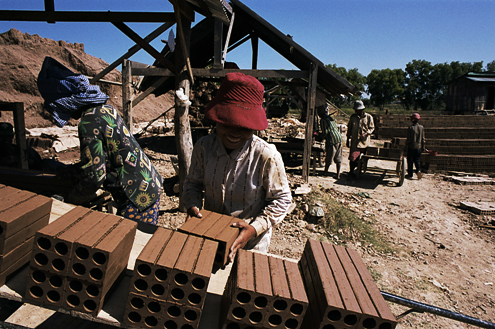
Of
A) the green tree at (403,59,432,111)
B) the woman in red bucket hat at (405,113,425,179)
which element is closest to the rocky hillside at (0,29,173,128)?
the woman in red bucket hat at (405,113,425,179)

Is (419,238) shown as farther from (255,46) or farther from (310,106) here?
(255,46)

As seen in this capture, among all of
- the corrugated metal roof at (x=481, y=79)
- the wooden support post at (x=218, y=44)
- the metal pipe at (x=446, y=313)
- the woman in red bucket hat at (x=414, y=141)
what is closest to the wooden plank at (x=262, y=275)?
the metal pipe at (x=446, y=313)

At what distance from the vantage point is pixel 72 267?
1.42 metres

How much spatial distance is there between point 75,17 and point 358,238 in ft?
18.8

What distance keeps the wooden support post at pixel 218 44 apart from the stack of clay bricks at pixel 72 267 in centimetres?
546

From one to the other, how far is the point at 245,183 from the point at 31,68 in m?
20.2

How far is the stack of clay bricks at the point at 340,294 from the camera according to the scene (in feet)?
4.33

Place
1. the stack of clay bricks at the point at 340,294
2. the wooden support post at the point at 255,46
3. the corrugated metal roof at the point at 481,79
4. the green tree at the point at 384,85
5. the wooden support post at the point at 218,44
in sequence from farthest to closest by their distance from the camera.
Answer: the green tree at the point at 384,85, the corrugated metal roof at the point at 481,79, the wooden support post at the point at 255,46, the wooden support post at the point at 218,44, the stack of clay bricks at the point at 340,294

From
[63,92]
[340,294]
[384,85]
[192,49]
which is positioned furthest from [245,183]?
[384,85]

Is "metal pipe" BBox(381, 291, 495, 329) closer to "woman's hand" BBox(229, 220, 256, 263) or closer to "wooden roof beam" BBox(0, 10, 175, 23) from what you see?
"woman's hand" BBox(229, 220, 256, 263)

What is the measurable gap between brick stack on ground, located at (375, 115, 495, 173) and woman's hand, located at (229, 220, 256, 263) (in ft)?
34.6

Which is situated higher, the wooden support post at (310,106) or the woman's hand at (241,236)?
the wooden support post at (310,106)

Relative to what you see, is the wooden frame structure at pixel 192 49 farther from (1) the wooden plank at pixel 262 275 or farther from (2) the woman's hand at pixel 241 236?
(1) the wooden plank at pixel 262 275

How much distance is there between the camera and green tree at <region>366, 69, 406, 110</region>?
5722cm
